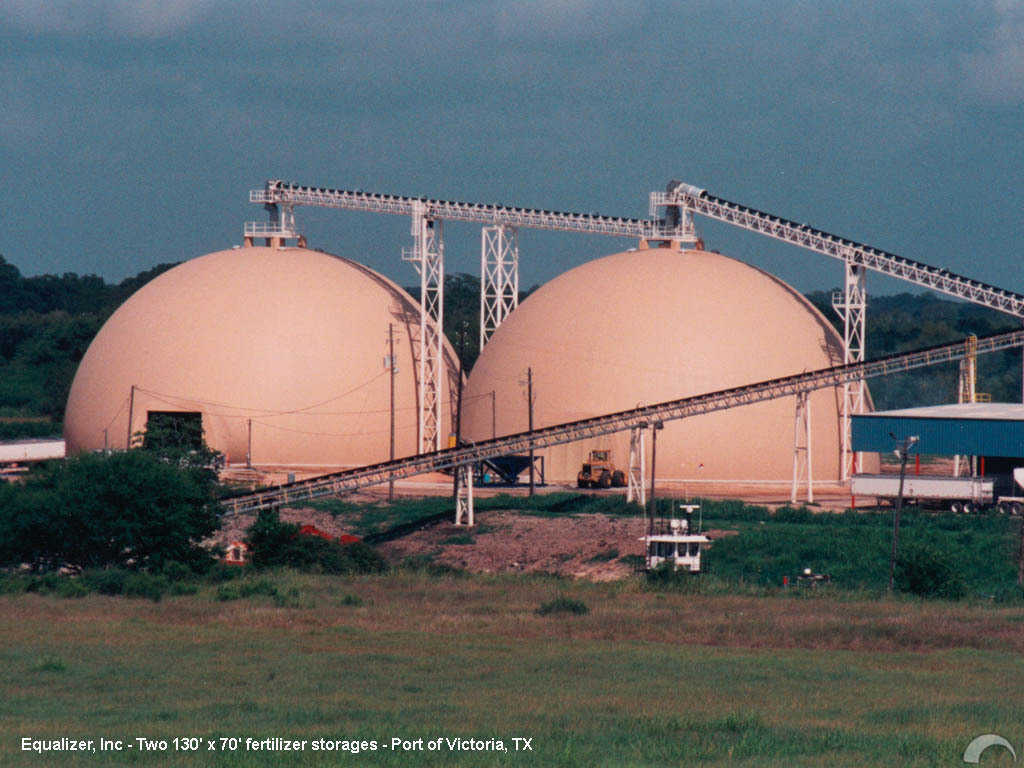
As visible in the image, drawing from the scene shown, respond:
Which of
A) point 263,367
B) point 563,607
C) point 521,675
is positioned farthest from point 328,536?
point 521,675

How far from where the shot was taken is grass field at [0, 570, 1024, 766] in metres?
16.7

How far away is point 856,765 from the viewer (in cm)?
1531

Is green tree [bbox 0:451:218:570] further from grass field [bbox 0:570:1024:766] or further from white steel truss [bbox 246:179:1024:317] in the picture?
white steel truss [bbox 246:179:1024:317]

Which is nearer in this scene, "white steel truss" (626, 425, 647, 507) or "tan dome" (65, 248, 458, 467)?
"white steel truss" (626, 425, 647, 507)

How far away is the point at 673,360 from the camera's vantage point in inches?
2441

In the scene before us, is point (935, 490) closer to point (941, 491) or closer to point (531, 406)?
point (941, 491)

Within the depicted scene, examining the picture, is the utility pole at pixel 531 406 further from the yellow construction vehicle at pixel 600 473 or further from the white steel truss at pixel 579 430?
the yellow construction vehicle at pixel 600 473

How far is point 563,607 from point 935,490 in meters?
25.9

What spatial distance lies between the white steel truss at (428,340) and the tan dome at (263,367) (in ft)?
1.97

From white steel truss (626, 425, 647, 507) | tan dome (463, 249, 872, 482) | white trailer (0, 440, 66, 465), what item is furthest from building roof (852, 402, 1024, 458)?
white trailer (0, 440, 66, 465)

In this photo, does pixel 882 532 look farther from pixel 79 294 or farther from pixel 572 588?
pixel 79 294

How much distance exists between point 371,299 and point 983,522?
105 feet

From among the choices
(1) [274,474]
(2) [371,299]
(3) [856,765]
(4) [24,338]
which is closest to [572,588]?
(3) [856,765]

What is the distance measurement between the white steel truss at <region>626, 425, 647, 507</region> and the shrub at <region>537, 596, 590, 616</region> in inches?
838
